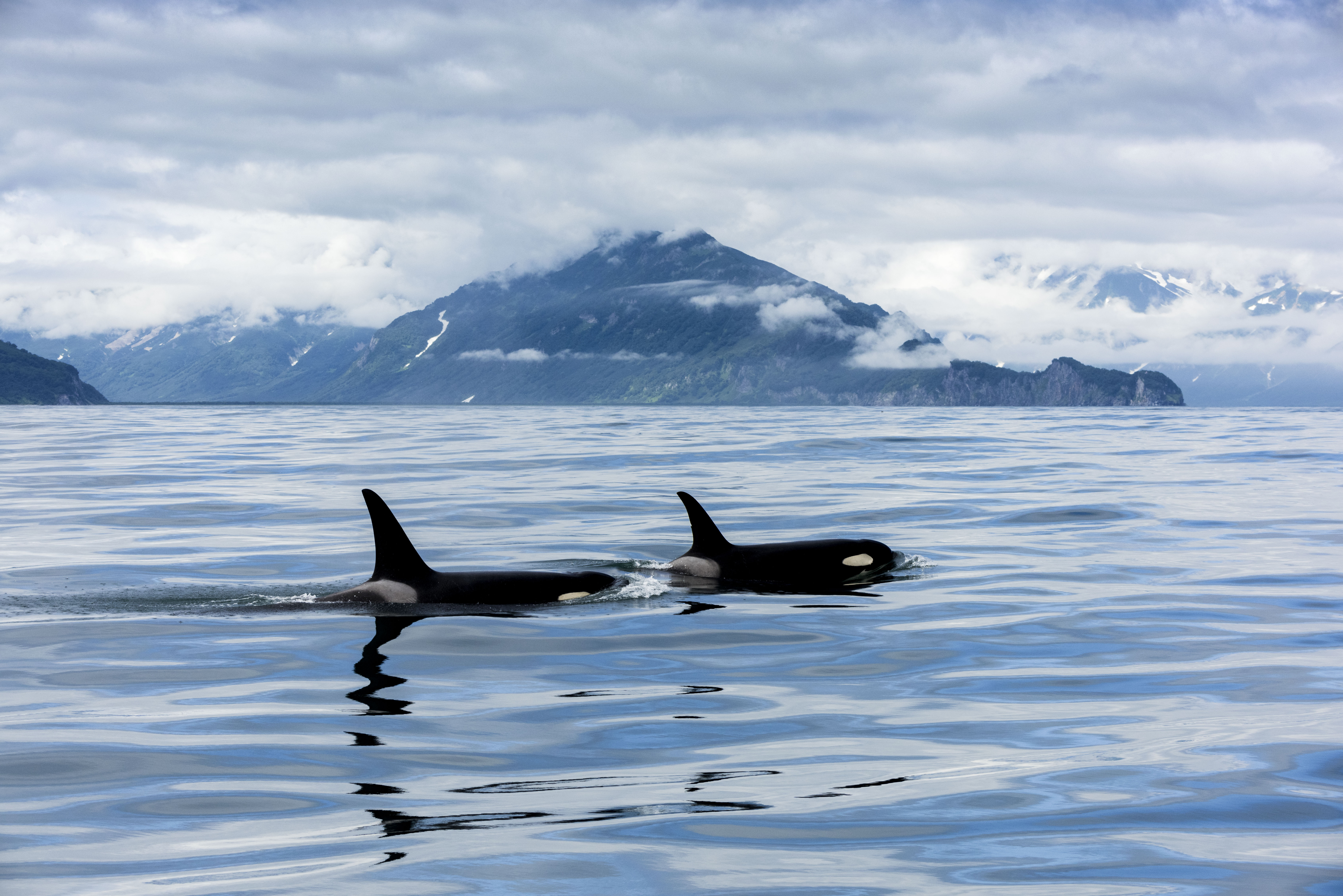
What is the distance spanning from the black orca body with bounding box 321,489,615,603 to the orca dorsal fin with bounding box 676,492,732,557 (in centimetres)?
203

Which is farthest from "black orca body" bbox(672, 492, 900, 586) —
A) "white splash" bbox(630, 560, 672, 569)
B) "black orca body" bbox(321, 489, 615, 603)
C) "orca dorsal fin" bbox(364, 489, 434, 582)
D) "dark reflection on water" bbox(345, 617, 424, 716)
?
"dark reflection on water" bbox(345, 617, 424, 716)

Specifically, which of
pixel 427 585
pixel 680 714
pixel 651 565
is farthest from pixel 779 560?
pixel 680 714

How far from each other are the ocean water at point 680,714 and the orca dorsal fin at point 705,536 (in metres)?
0.71

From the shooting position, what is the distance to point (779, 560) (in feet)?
53.5

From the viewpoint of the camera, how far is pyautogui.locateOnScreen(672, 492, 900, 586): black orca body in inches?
630

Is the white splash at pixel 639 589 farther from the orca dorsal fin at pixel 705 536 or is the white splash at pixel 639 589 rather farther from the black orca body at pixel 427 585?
the orca dorsal fin at pixel 705 536

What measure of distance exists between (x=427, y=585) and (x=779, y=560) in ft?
16.0

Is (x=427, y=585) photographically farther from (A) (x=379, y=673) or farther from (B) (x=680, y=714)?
(B) (x=680, y=714)

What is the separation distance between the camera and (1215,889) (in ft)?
18.0

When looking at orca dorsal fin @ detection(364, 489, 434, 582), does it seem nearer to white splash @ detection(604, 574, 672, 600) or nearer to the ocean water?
the ocean water

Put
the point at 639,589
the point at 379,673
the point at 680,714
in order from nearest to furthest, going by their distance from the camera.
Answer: the point at 680,714 → the point at 379,673 → the point at 639,589

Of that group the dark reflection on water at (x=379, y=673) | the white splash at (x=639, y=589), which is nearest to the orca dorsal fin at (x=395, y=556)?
the dark reflection on water at (x=379, y=673)

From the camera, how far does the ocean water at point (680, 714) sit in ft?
19.5

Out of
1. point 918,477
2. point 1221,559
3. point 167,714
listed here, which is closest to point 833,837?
point 167,714
